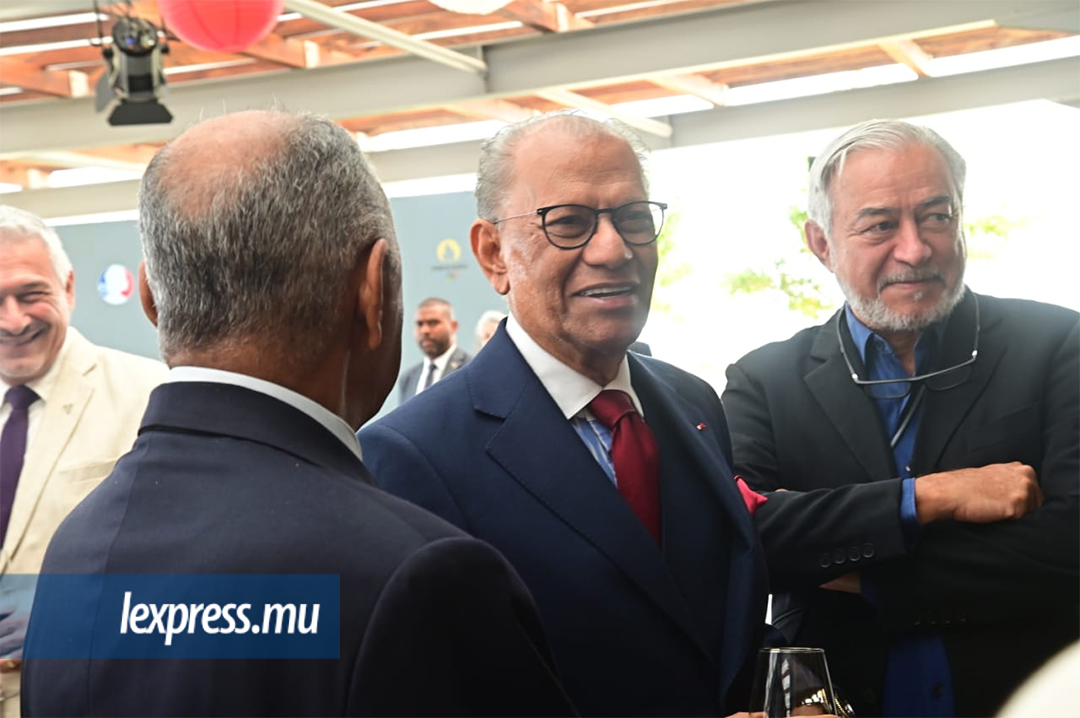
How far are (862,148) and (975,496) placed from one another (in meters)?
0.68

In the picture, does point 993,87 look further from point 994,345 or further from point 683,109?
point 994,345

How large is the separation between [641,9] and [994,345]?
601cm

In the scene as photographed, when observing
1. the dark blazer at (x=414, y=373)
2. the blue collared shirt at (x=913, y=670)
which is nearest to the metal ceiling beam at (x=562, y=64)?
the dark blazer at (x=414, y=373)

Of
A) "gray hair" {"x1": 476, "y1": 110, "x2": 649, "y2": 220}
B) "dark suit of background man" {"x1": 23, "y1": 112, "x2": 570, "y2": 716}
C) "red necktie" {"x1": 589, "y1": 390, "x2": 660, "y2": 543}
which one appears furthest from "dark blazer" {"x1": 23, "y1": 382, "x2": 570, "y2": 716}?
"gray hair" {"x1": 476, "y1": 110, "x2": 649, "y2": 220}

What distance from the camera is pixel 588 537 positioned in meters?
1.83

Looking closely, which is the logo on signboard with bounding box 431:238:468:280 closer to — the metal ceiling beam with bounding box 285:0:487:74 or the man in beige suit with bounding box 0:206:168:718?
the metal ceiling beam with bounding box 285:0:487:74

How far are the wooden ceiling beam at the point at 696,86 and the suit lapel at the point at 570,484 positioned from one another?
7.69 metres

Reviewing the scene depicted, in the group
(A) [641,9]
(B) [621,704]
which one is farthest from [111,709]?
(A) [641,9]

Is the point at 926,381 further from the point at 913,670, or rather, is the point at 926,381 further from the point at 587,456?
the point at 587,456

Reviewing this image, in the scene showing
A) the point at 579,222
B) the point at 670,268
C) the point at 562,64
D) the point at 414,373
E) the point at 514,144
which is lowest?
the point at 579,222

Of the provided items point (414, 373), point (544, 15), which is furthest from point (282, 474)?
point (414, 373)

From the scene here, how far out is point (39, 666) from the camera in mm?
1257

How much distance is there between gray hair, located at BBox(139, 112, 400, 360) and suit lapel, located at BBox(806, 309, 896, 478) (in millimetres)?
1253

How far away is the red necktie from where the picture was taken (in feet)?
6.40
